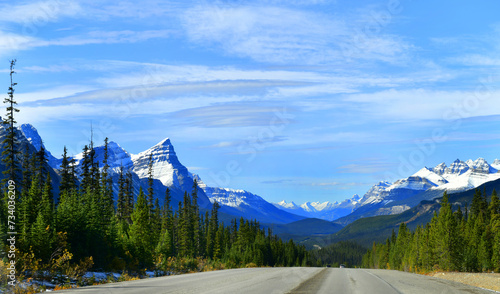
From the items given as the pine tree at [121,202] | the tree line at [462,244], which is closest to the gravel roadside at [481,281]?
the tree line at [462,244]

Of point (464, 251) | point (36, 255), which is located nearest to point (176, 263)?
point (36, 255)

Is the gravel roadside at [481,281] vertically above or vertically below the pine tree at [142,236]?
below

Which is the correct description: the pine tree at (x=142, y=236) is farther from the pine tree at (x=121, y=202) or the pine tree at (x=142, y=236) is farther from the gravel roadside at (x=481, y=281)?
the pine tree at (x=121, y=202)

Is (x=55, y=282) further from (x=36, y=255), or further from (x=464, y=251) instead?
(x=464, y=251)

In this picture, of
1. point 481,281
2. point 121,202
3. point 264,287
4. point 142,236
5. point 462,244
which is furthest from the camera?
point 462,244

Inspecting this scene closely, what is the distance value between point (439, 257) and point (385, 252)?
103 meters

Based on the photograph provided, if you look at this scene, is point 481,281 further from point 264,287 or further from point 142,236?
point 142,236

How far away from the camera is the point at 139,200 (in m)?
54.0

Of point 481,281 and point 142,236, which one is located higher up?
point 142,236

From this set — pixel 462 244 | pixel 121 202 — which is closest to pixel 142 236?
pixel 121 202

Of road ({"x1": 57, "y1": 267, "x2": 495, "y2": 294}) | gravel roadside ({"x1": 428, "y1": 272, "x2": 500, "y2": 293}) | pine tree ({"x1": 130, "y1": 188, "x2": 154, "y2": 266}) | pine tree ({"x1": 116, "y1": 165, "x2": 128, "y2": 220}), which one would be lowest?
gravel roadside ({"x1": 428, "y1": 272, "x2": 500, "y2": 293})

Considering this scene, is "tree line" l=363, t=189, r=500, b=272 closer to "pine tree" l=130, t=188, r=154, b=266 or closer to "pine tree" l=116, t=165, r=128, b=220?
"pine tree" l=130, t=188, r=154, b=266

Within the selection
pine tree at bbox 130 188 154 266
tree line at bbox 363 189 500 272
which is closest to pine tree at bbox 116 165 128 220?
pine tree at bbox 130 188 154 266

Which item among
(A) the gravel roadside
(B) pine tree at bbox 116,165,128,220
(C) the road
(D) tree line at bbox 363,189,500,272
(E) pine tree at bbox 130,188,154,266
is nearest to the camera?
(C) the road
